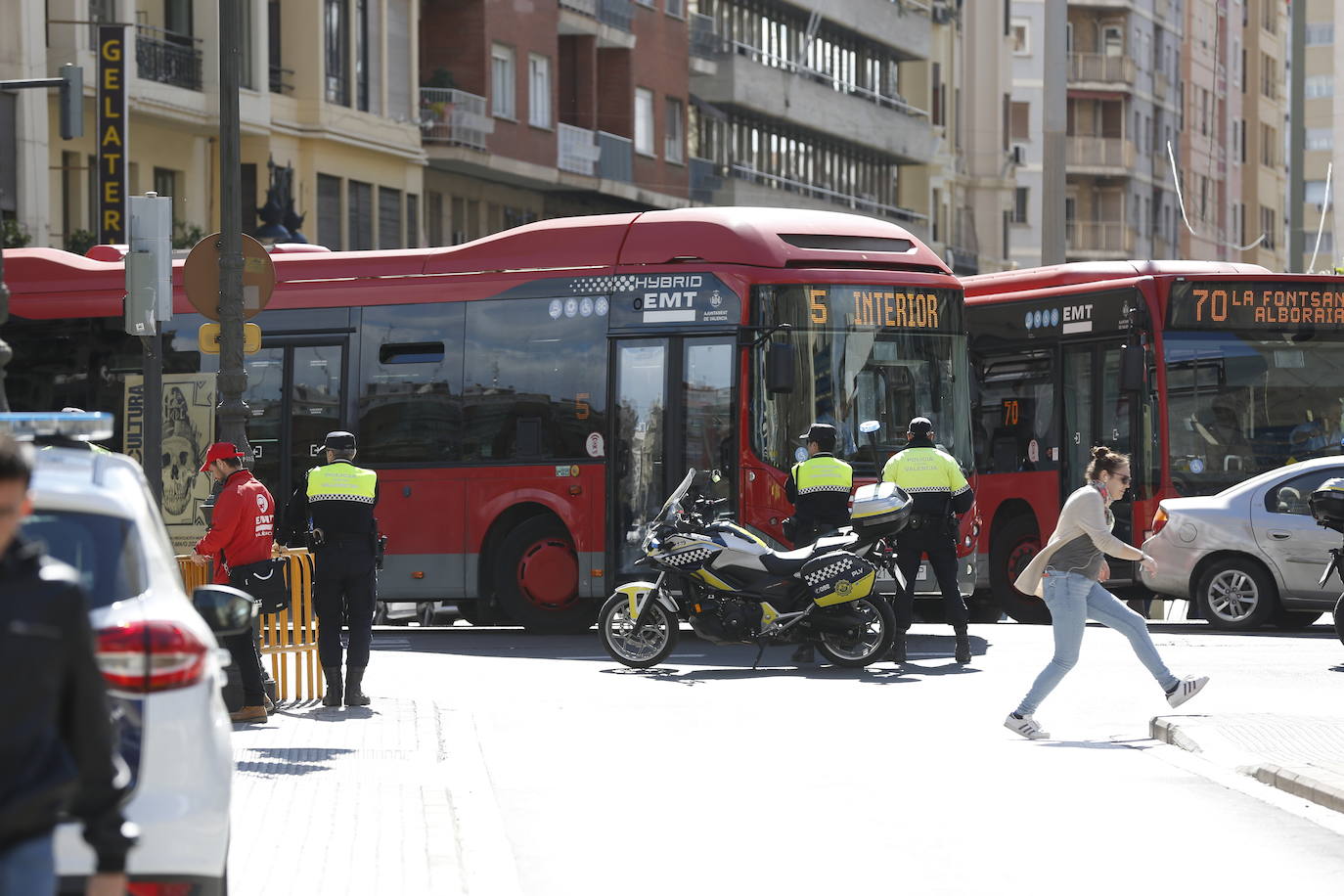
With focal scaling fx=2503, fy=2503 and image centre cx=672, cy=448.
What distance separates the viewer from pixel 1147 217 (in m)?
91.6

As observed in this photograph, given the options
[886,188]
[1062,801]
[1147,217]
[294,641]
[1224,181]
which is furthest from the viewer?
[1224,181]

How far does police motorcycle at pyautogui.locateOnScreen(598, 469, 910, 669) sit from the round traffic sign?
3149mm

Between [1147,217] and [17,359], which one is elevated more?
[1147,217]

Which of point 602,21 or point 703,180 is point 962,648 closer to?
point 602,21

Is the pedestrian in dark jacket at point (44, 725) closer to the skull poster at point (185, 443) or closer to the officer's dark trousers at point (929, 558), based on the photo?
the officer's dark trousers at point (929, 558)

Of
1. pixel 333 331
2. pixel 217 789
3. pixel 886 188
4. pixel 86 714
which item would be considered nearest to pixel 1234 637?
pixel 333 331

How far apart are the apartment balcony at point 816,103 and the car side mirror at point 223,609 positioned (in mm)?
49111

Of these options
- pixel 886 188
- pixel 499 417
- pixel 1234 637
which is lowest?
pixel 1234 637

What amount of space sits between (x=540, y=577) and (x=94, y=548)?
583 inches

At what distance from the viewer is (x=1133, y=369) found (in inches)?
857

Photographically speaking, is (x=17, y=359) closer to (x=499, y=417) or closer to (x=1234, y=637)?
(x=499, y=417)

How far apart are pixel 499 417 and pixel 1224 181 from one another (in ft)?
275

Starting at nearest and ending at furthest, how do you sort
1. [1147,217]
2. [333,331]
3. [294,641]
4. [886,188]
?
[294,641], [333,331], [886,188], [1147,217]

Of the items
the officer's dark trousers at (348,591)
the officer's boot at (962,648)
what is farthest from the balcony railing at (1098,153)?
the officer's dark trousers at (348,591)
